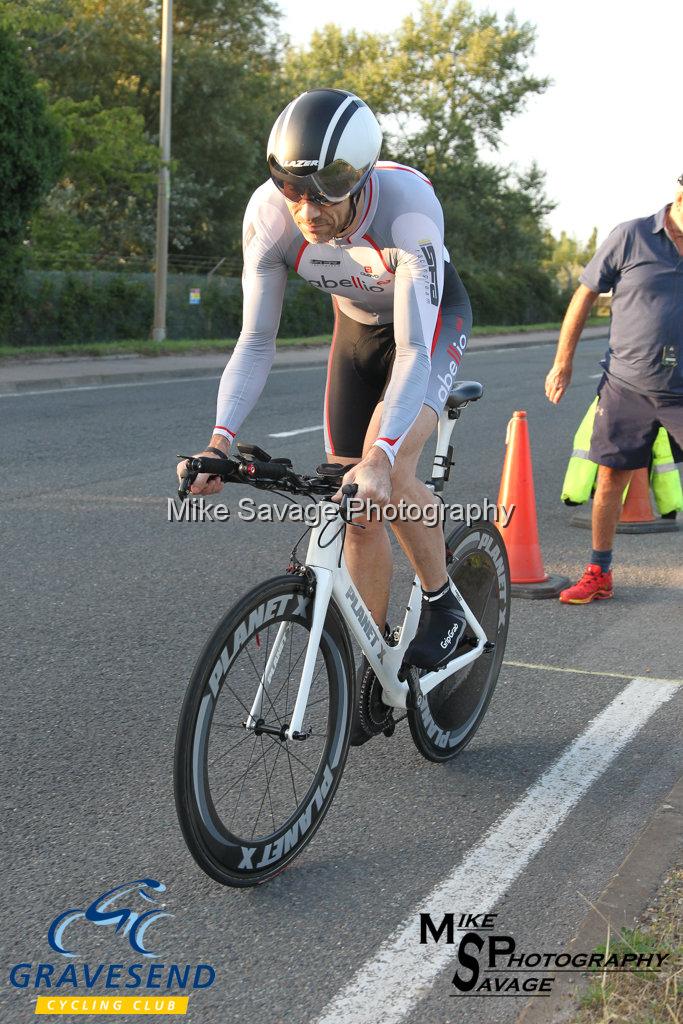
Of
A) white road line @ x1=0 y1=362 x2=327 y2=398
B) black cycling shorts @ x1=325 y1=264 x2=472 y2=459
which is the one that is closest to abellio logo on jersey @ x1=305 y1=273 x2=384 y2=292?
black cycling shorts @ x1=325 y1=264 x2=472 y2=459

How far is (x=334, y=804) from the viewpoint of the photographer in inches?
149

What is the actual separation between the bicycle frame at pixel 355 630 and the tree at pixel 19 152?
18.5 m

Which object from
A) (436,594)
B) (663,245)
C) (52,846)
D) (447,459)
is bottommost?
(52,846)

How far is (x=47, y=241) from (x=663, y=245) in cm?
2693

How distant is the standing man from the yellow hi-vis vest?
0.90 ft

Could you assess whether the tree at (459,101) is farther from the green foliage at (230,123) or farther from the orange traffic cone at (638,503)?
the orange traffic cone at (638,503)

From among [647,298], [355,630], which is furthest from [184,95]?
[355,630]

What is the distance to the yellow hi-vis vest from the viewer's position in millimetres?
6605

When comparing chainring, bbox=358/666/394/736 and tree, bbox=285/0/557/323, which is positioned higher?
tree, bbox=285/0/557/323

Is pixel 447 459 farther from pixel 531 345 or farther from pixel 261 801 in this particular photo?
pixel 531 345

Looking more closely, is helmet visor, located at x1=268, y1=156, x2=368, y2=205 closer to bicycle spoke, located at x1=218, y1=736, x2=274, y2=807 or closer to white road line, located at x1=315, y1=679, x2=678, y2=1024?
bicycle spoke, located at x1=218, y1=736, x2=274, y2=807

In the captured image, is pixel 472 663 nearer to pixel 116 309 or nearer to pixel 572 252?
pixel 116 309

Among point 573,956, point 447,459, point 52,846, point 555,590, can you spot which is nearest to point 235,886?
point 52,846

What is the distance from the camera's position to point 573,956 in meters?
2.85
